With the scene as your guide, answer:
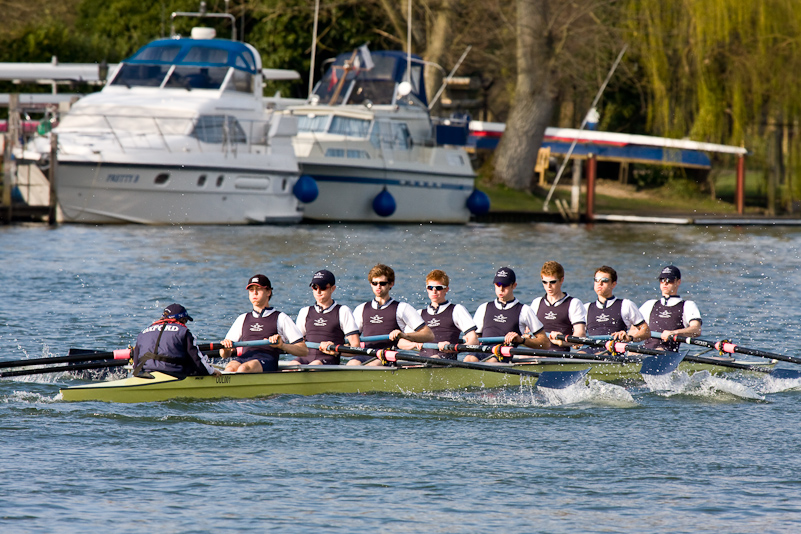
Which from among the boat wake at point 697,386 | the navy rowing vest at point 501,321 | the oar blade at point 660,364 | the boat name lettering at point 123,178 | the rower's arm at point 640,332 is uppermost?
the boat name lettering at point 123,178

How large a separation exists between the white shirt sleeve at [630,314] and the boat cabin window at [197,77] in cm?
1711

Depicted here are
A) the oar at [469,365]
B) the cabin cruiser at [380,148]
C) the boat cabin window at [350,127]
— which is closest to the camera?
the oar at [469,365]

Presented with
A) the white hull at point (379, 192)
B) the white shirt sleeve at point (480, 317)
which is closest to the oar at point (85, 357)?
the white shirt sleeve at point (480, 317)

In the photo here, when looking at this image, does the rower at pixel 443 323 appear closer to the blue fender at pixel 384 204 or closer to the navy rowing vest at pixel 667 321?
the navy rowing vest at pixel 667 321

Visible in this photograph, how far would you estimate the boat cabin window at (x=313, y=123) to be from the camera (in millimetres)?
30266

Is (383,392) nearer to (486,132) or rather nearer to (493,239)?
(493,239)

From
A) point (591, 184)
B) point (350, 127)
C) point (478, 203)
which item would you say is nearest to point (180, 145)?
point (350, 127)

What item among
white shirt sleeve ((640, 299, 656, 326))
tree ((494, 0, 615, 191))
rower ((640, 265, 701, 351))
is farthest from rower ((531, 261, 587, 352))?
tree ((494, 0, 615, 191))

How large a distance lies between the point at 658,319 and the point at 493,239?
14.6 meters

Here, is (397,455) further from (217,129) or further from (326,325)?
(217,129)

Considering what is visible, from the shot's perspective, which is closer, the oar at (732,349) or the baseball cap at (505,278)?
the baseball cap at (505,278)

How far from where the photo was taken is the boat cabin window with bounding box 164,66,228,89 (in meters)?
27.5

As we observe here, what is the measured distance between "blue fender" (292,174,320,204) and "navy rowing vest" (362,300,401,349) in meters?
16.8

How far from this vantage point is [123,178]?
83.1ft
